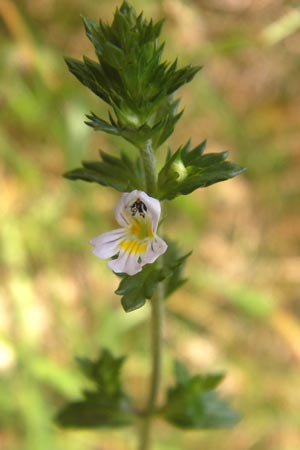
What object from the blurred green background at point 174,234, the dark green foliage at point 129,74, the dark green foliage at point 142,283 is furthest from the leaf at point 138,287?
the blurred green background at point 174,234

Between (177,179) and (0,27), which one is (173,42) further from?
(177,179)

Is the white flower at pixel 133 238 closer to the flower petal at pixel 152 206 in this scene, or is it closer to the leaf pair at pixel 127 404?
the flower petal at pixel 152 206

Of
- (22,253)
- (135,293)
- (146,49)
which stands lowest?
(135,293)

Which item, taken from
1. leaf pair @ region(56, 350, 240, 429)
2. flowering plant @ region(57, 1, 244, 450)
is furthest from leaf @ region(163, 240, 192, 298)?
leaf pair @ region(56, 350, 240, 429)

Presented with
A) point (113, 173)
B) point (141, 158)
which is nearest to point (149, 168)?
point (141, 158)

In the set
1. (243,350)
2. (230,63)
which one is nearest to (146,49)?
(243,350)
